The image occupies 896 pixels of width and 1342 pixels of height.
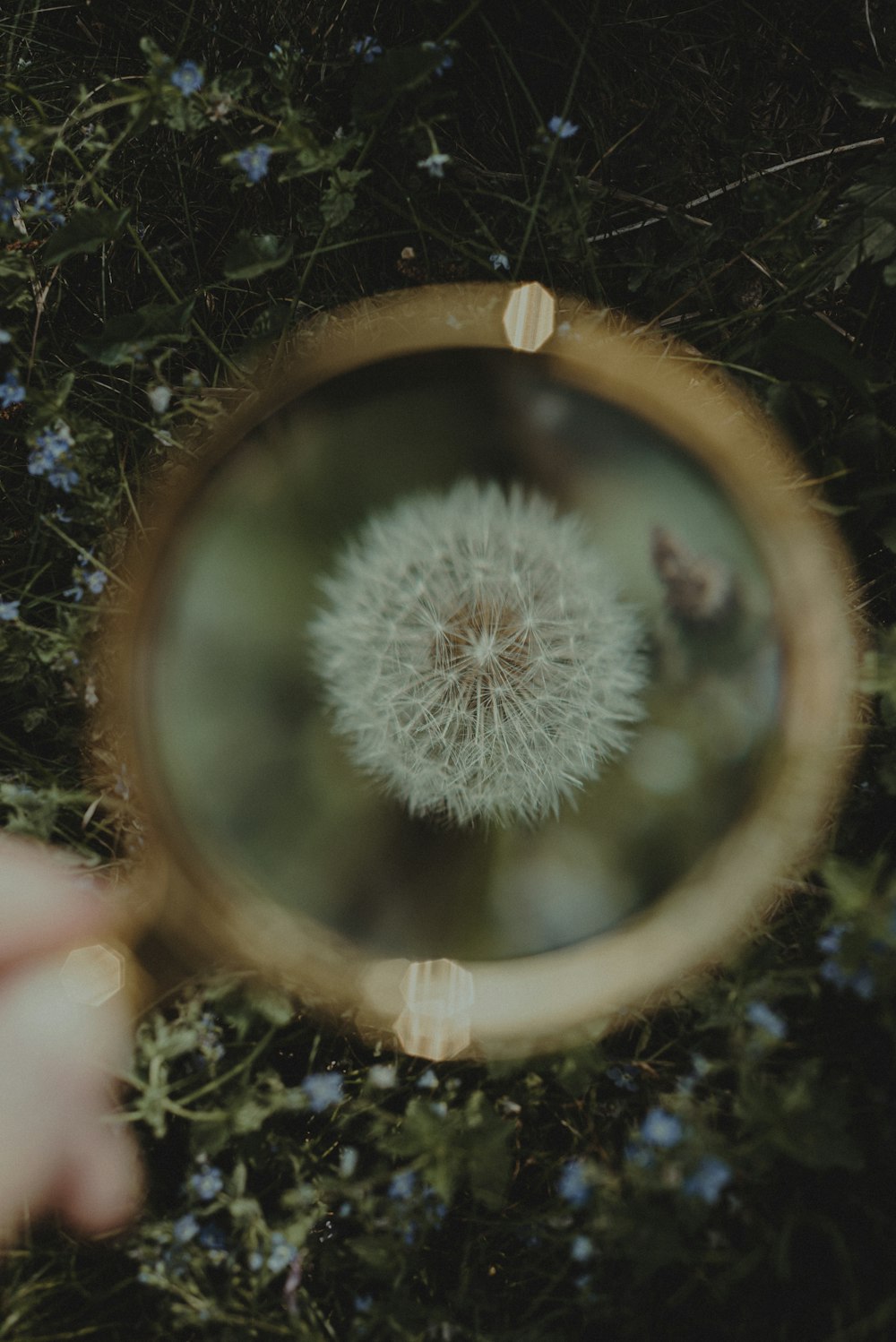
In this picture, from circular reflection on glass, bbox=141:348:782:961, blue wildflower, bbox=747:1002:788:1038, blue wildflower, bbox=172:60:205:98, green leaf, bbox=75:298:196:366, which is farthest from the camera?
green leaf, bbox=75:298:196:366

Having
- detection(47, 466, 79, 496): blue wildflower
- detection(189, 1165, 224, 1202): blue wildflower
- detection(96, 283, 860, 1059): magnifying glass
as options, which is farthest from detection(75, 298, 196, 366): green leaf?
detection(189, 1165, 224, 1202): blue wildflower

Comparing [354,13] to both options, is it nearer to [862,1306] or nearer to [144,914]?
[144,914]

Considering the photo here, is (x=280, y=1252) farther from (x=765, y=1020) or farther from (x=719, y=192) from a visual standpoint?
(x=719, y=192)

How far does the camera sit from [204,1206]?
3.33ft

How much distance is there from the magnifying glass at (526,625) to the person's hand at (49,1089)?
268 mm

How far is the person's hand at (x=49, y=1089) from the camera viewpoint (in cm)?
100

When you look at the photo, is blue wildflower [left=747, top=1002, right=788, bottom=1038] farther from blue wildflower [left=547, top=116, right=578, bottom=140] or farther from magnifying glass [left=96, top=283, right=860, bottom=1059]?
blue wildflower [left=547, top=116, right=578, bottom=140]

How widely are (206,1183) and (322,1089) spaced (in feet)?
0.52

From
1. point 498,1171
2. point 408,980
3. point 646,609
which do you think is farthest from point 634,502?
point 498,1171

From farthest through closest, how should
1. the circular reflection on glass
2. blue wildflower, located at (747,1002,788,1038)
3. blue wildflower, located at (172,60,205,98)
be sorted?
blue wildflower, located at (172,60,205,98) → blue wildflower, located at (747,1002,788,1038) → the circular reflection on glass

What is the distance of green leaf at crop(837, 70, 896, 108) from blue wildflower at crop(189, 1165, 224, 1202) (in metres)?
1.33

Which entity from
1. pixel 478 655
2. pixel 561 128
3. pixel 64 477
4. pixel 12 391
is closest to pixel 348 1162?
pixel 478 655

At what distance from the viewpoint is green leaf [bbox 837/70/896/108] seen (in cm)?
102

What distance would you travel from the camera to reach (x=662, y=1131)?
0.84 meters
